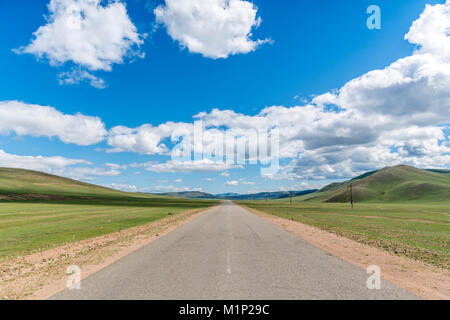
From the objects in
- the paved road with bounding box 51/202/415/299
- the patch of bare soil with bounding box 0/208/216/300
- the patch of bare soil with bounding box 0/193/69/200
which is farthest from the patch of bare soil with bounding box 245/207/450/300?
the patch of bare soil with bounding box 0/193/69/200

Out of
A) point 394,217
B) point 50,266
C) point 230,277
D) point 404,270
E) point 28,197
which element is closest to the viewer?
point 230,277

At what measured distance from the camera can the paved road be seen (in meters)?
6.71

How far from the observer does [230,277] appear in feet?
26.7

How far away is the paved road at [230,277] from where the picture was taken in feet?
22.0

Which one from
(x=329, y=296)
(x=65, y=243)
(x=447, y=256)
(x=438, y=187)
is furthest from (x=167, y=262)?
(x=438, y=187)

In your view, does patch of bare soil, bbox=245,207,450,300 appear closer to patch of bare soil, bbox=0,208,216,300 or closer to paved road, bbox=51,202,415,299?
paved road, bbox=51,202,415,299

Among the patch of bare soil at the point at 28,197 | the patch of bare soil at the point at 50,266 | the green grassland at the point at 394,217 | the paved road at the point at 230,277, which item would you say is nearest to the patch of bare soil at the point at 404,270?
the paved road at the point at 230,277

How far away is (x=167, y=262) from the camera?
10305 mm

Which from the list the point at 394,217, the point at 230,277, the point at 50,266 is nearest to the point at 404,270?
the point at 230,277

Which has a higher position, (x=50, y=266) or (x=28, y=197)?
(x=50, y=266)

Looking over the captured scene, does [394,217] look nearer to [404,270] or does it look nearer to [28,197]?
[404,270]
